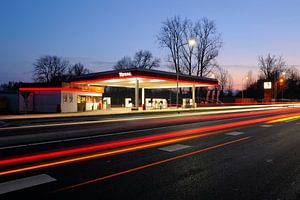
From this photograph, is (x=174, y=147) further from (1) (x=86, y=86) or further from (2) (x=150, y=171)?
(1) (x=86, y=86)

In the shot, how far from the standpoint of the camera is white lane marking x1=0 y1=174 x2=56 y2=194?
16.2ft

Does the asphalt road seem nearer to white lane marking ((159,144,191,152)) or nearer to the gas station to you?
white lane marking ((159,144,191,152))

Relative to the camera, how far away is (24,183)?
17.2ft

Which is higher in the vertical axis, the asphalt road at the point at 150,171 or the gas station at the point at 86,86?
the gas station at the point at 86,86

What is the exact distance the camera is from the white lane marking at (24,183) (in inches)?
194

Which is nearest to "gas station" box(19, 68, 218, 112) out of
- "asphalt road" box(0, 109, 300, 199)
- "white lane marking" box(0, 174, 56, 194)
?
"asphalt road" box(0, 109, 300, 199)

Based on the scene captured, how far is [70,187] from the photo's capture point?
5043 millimetres

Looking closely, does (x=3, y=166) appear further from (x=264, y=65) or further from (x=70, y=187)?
(x=264, y=65)

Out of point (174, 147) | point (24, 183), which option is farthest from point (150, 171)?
point (174, 147)

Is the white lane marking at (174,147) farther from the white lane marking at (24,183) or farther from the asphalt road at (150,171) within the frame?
the white lane marking at (24,183)

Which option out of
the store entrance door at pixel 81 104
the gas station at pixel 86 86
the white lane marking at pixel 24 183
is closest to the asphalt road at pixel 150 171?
the white lane marking at pixel 24 183

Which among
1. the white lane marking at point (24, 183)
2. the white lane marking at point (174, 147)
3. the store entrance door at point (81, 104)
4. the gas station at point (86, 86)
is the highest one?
the gas station at point (86, 86)

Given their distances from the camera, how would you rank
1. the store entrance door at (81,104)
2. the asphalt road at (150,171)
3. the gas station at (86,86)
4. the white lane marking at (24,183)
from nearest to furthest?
the asphalt road at (150,171) < the white lane marking at (24,183) < the gas station at (86,86) < the store entrance door at (81,104)

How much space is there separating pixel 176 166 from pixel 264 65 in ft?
318
